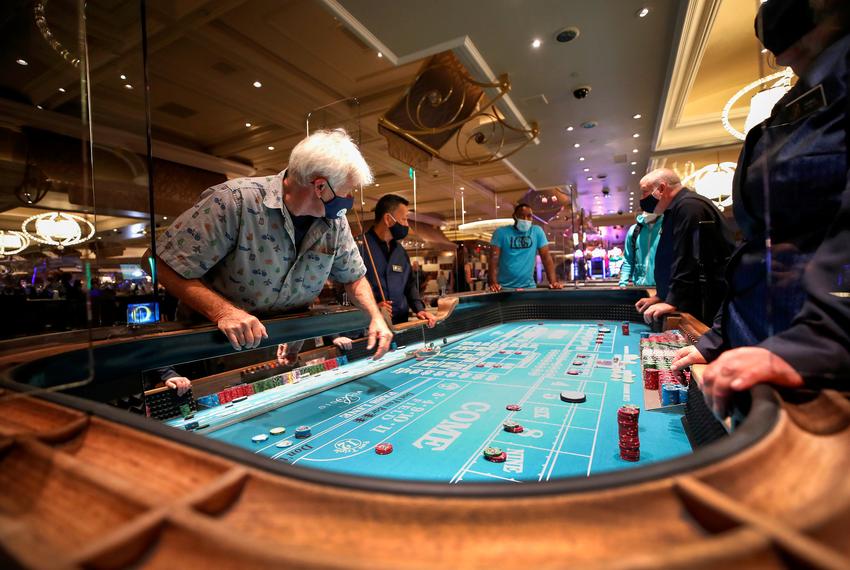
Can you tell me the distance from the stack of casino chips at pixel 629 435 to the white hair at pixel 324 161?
1559 millimetres

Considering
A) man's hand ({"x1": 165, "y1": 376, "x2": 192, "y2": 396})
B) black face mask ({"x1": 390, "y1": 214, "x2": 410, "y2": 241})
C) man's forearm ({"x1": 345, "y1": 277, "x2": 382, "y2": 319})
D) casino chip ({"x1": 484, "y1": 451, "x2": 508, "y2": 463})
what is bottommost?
casino chip ({"x1": 484, "y1": 451, "x2": 508, "y2": 463})

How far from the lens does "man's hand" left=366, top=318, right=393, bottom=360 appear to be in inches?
79.7

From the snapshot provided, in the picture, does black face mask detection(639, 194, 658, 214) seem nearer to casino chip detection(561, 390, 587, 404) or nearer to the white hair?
casino chip detection(561, 390, 587, 404)

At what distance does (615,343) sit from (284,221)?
227 centimetres

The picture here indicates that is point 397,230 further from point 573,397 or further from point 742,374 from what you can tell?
point 742,374

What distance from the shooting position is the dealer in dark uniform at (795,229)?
0.63 metres

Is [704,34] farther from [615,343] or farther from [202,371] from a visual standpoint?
[202,371]

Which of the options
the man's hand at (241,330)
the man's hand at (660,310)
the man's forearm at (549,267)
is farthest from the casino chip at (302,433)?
the man's forearm at (549,267)

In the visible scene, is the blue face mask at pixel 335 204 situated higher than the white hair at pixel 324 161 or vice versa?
the white hair at pixel 324 161

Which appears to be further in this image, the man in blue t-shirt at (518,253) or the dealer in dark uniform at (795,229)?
the man in blue t-shirt at (518,253)

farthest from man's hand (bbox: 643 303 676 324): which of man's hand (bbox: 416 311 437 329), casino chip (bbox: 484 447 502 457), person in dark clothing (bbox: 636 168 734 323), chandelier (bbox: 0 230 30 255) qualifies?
chandelier (bbox: 0 230 30 255)

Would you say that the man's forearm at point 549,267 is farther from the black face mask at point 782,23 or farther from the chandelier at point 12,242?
the chandelier at point 12,242

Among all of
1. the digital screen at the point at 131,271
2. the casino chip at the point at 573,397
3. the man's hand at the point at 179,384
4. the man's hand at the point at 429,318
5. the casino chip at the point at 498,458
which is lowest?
the casino chip at the point at 498,458

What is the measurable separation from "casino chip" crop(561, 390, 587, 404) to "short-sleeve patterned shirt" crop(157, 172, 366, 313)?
1.41m
